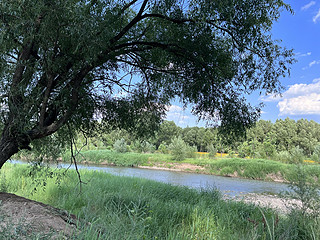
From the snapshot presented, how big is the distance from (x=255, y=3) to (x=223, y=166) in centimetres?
2157

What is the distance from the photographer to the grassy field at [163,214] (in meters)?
2.62

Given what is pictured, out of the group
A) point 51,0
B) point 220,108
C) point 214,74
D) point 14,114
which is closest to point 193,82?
point 214,74

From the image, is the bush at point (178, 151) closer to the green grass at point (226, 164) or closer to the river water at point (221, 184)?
the green grass at point (226, 164)

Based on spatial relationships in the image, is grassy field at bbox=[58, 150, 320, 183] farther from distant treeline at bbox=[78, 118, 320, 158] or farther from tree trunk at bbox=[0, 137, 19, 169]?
tree trunk at bbox=[0, 137, 19, 169]

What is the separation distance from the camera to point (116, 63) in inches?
226

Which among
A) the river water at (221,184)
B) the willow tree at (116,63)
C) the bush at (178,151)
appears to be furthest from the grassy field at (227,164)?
the willow tree at (116,63)

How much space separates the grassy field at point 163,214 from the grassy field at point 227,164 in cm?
→ 986

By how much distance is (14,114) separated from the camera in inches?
149

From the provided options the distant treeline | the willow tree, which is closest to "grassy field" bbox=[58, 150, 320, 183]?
the distant treeline

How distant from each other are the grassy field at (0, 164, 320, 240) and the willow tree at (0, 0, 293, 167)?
168 centimetres

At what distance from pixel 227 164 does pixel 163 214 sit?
20295 millimetres

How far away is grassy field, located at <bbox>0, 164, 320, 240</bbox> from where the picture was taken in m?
2.62

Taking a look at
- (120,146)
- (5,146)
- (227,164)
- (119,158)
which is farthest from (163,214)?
(120,146)

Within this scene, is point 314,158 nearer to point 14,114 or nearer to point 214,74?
point 214,74
